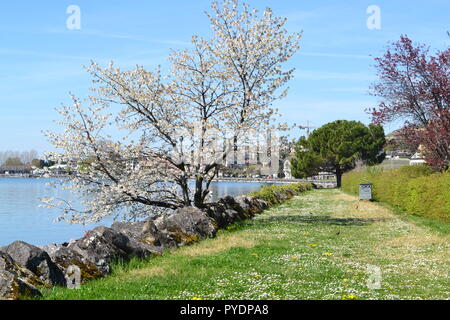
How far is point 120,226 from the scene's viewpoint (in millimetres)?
15805

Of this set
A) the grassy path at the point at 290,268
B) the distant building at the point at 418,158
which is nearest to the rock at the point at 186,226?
the grassy path at the point at 290,268

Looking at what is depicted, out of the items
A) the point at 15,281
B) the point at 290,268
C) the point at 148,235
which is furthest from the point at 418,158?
the point at 15,281

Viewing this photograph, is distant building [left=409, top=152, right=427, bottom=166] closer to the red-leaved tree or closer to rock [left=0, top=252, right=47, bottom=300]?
the red-leaved tree

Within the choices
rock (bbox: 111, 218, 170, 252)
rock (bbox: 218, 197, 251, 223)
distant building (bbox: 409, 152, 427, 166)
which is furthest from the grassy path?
distant building (bbox: 409, 152, 427, 166)

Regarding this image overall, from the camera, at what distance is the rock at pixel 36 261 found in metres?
9.98

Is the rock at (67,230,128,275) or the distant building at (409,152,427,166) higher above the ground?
the distant building at (409,152,427,166)

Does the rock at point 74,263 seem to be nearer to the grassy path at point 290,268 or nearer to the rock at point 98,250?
the rock at point 98,250

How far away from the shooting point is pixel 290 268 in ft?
39.5

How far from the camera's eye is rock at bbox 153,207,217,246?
51.9ft

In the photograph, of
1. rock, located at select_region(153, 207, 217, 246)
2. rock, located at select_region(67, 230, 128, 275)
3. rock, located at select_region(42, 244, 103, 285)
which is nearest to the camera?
rock, located at select_region(42, 244, 103, 285)

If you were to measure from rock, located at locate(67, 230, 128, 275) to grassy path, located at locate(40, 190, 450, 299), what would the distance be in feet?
1.25

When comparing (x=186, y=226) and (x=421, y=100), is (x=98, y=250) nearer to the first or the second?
(x=186, y=226)
